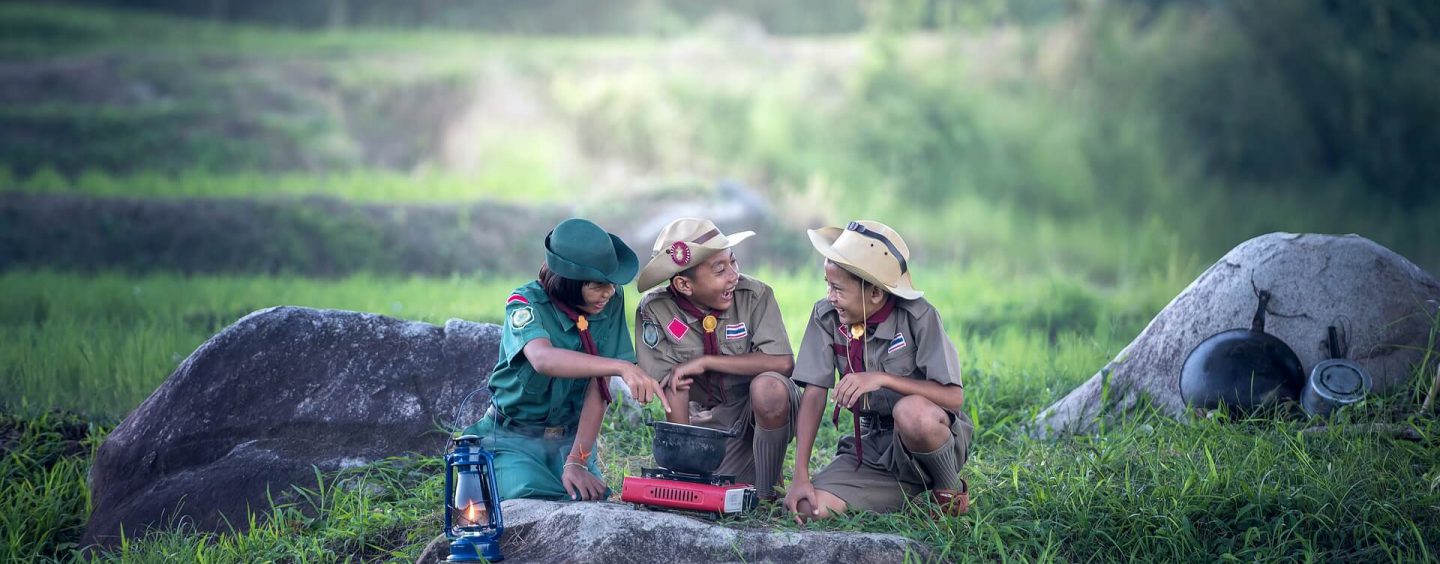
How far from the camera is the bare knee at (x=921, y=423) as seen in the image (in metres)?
4.84

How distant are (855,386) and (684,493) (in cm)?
73

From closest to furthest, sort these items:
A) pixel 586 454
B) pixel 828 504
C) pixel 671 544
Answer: pixel 671 544, pixel 828 504, pixel 586 454

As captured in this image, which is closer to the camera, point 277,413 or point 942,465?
point 942,465

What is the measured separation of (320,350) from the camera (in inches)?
259

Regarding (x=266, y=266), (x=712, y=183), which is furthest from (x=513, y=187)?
(x=266, y=266)

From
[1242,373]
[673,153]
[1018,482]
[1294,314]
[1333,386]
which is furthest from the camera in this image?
[673,153]

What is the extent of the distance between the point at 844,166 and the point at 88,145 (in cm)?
935

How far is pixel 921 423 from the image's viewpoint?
4824 millimetres

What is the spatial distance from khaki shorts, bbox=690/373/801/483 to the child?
37 cm

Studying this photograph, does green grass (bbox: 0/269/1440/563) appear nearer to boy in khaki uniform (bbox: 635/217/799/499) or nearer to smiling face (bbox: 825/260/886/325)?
boy in khaki uniform (bbox: 635/217/799/499)

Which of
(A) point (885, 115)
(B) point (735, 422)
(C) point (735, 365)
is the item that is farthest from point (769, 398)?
(A) point (885, 115)

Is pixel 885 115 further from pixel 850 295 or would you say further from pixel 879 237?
pixel 850 295

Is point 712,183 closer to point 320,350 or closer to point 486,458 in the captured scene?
point 320,350

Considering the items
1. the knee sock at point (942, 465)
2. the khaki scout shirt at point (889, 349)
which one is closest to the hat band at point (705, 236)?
the khaki scout shirt at point (889, 349)
